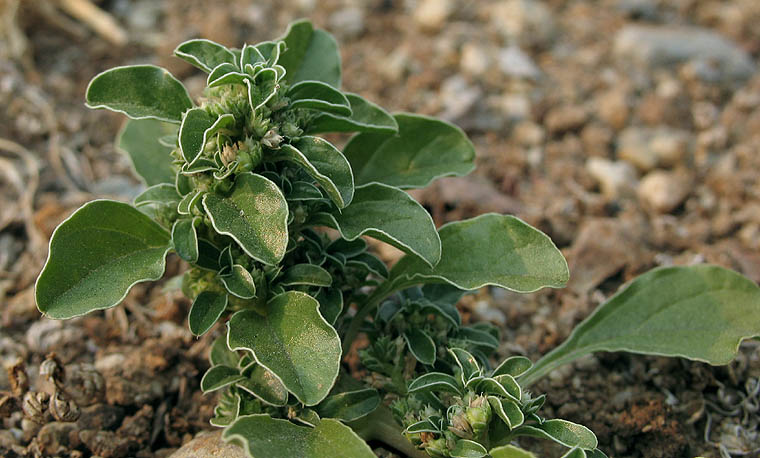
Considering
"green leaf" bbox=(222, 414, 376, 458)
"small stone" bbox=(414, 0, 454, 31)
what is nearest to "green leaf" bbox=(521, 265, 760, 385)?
"green leaf" bbox=(222, 414, 376, 458)

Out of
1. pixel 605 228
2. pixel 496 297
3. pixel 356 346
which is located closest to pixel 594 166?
pixel 605 228

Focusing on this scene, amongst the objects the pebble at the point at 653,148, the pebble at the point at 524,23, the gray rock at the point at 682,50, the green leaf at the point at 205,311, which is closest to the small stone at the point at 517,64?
the pebble at the point at 524,23

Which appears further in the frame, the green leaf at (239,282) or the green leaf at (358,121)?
the green leaf at (358,121)

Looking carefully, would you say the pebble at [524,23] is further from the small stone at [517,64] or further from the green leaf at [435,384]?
the green leaf at [435,384]

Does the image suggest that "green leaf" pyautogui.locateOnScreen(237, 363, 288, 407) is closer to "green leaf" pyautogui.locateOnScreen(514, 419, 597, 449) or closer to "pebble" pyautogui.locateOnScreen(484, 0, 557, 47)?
"green leaf" pyautogui.locateOnScreen(514, 419, 597, 449)

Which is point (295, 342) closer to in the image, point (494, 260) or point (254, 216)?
point (254, 216)

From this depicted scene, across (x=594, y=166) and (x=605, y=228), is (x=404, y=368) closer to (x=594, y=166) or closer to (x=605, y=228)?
(x=605, y=228)
